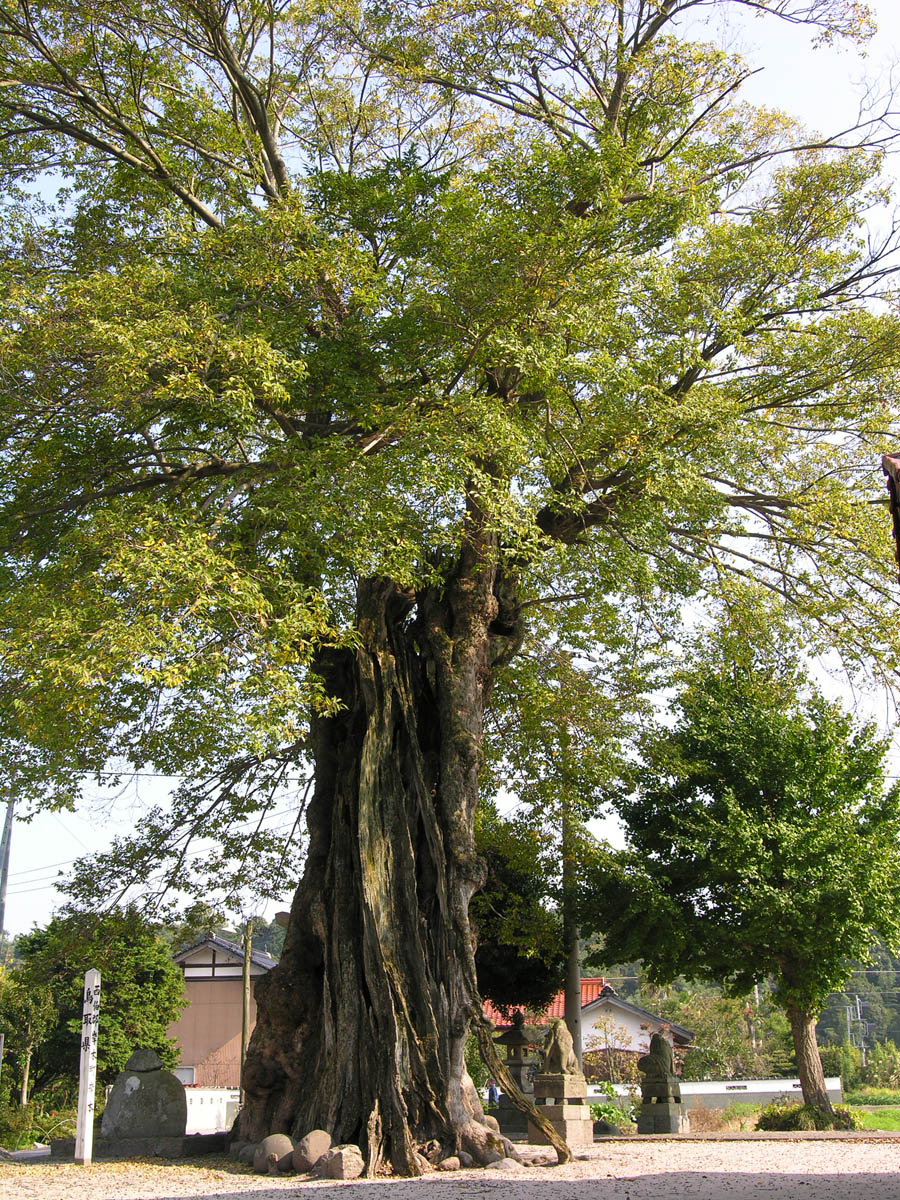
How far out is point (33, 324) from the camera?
8312mm

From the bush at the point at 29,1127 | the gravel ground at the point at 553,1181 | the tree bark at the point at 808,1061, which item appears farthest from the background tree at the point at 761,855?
the bush at the point at 29,1127

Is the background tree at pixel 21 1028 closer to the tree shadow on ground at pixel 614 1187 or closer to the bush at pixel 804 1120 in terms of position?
the bush at pixel 804 1120

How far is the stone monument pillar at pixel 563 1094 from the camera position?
36.7 feet

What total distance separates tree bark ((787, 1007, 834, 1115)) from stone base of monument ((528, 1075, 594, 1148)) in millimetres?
6664

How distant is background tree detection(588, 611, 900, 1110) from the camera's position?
647 inches

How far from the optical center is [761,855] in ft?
55.0

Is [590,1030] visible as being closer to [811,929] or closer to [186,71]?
[811,929]

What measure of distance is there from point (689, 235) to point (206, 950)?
95.3ft

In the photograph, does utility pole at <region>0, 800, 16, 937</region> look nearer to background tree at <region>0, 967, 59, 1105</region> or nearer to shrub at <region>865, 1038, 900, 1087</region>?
background tree at <region>0, 967, 59, 1105</region>

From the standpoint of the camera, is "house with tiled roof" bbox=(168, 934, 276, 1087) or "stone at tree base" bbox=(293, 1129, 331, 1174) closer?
"stone at tree base" bbox=(293, 1129, 331, 1174)

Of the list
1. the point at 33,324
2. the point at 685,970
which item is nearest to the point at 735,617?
the point at 685,970

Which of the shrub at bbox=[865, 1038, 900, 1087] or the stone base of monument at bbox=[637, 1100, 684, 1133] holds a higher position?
the stone base of monument at bbox=[637, 1100, 684, 1133]

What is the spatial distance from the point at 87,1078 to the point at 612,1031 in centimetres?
2386

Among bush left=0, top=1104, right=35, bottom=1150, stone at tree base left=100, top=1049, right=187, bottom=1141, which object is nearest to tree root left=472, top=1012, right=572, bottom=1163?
stone at tree base left=100, top=1049, right=187, bottom=1141
